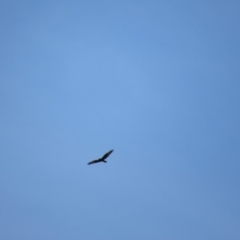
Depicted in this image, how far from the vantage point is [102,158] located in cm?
6819
